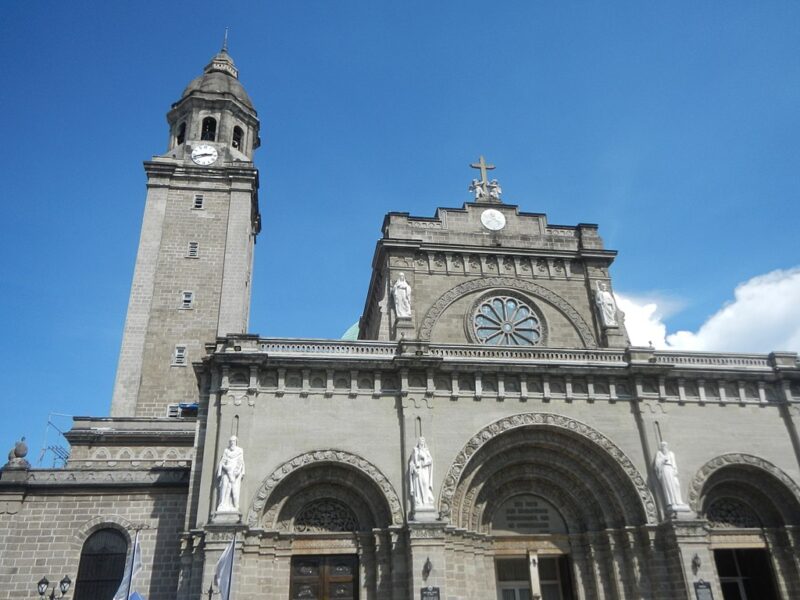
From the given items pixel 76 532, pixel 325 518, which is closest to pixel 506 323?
pixel 325 518

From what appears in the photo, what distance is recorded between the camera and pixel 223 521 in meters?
21.0

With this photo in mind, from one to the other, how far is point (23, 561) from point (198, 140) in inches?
1103

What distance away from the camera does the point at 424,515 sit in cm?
2205

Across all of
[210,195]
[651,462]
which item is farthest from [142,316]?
[651,462]

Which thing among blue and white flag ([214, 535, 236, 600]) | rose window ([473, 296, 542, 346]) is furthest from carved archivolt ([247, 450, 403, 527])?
rose window ([473, 296, 542, 346])

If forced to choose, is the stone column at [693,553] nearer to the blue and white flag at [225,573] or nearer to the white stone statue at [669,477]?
the white stone statue at [669,477]

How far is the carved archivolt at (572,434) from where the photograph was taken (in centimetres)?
2372

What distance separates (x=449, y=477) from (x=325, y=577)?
217 inches

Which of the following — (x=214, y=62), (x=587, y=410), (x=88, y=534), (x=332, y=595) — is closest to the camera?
(x=332, y=595)

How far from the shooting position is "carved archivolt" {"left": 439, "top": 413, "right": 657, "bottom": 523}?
23.7m

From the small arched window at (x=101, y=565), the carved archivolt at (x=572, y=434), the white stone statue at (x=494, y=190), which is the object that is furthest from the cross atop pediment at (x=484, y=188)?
the small arched window at (x=101, y=565)

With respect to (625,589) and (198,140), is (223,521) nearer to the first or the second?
(625,589)

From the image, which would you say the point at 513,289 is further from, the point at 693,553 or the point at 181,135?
the point at 181,135

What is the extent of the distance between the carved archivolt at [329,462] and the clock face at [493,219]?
47.2 ft
